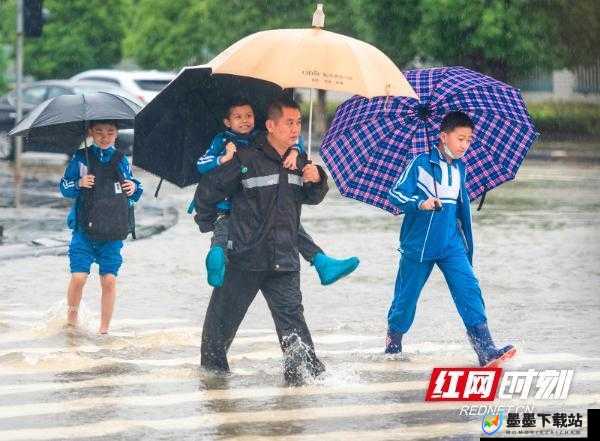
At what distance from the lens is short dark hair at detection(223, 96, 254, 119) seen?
9.02 meters

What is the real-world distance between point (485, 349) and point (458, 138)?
1241mm

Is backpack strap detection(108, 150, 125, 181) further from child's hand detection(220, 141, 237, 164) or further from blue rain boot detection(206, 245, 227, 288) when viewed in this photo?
blue rain boot detection(206, 245, 227, 288)

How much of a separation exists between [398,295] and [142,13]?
42494mm

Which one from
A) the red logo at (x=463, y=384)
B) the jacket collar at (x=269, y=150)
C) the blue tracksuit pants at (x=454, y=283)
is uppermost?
the jacket collar at (x=269, y=150)

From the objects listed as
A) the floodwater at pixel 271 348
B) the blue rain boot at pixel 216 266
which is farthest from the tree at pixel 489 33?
the blue rain boot at pixel 216 266

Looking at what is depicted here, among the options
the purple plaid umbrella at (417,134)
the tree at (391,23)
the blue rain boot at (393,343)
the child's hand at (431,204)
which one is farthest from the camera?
the tree at (391,23)

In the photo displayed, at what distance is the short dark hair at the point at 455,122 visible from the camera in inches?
365

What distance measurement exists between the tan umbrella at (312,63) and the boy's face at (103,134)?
197 centimetres

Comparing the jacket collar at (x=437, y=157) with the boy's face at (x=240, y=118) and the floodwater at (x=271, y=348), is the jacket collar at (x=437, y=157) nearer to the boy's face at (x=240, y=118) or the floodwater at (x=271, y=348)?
the boy's face at (x=240, y=118)

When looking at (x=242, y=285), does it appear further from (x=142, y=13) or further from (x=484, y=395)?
(x=142, y=13)

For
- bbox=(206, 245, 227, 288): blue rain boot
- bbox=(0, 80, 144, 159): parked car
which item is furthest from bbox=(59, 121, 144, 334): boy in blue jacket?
bbox=(0, 80, 144, 159): parked car

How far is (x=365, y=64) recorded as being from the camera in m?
8.65

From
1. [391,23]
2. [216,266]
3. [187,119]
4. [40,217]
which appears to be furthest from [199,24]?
[216,266]

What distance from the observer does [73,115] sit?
34.4 feet
